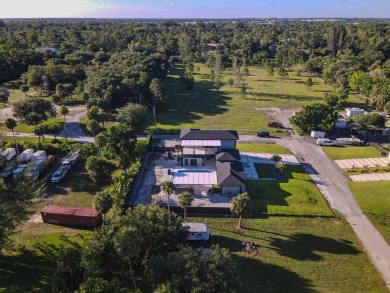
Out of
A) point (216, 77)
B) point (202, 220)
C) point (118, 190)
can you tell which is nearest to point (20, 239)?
point (118, 190)

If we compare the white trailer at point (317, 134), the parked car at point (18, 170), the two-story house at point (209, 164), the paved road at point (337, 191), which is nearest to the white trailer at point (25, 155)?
the parked car at point (18, 170)

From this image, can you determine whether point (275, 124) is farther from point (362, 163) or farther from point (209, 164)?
point (209, 164)

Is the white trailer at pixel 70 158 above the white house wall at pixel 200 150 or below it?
below

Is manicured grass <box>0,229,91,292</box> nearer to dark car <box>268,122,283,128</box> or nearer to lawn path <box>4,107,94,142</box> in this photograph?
lawn path <box>4,107,94,142</box>

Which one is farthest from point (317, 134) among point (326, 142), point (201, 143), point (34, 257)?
point (34, 257)

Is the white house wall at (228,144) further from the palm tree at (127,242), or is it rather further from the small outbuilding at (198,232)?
the palm tree at (127,242)

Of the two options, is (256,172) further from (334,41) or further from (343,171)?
(334,41)
